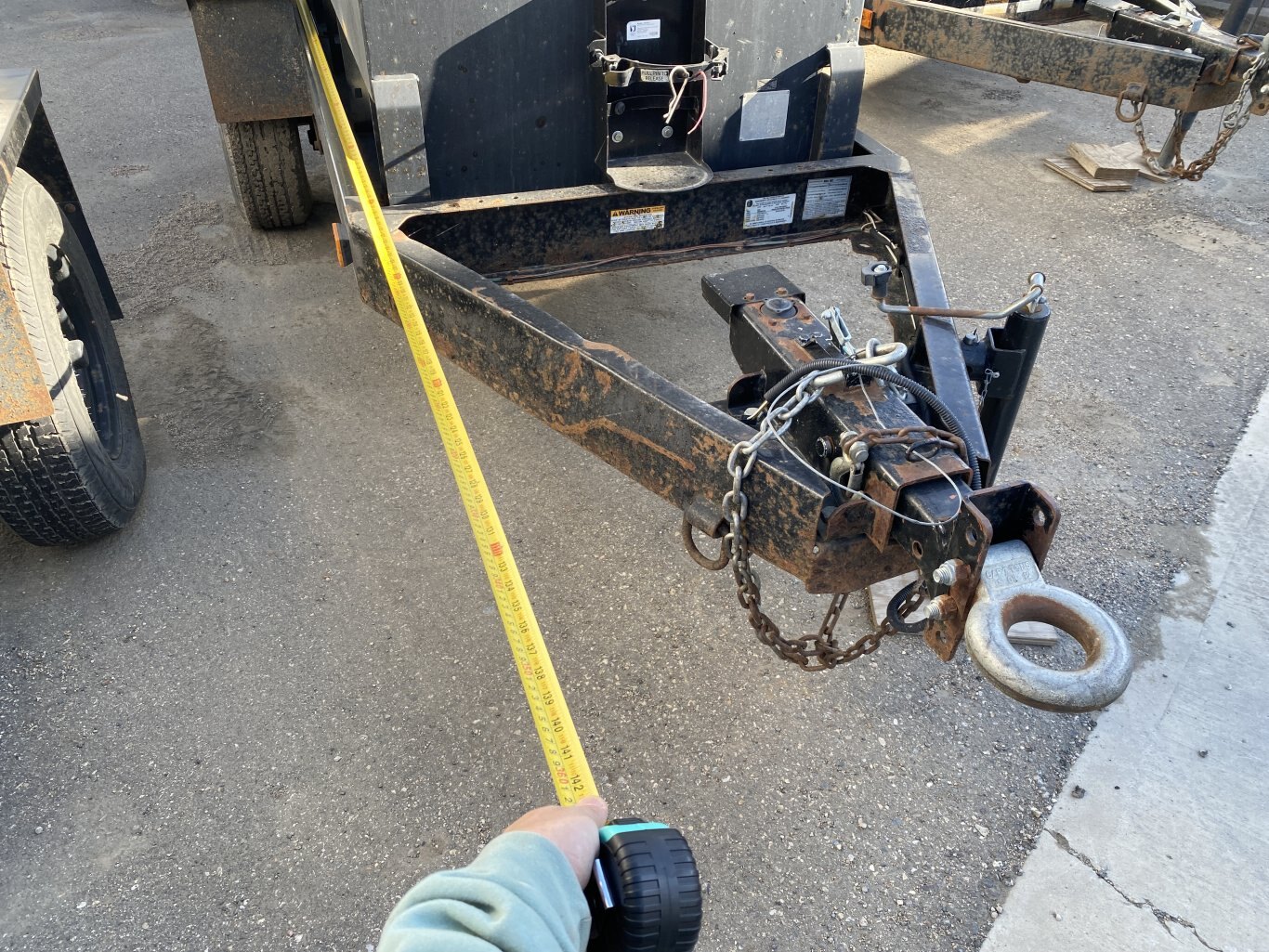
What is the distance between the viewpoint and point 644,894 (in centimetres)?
→ 124

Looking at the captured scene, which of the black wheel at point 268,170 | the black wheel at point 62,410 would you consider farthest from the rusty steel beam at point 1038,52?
the black wheel at point 62,410

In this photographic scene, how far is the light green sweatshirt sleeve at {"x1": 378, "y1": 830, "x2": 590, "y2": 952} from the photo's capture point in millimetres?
1041

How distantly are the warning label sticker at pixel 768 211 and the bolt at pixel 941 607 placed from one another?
2.02 metres

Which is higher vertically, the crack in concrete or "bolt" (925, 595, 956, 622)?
"bolt" (925, 595, 956, 622)

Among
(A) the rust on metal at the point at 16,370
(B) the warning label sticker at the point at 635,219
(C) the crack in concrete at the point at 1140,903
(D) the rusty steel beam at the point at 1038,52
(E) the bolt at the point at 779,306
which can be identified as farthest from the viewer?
(D) the rusty steel beam at the point at 1038,52

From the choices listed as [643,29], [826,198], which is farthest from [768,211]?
[643,29]

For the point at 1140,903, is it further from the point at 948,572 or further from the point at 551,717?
the point at 551,717

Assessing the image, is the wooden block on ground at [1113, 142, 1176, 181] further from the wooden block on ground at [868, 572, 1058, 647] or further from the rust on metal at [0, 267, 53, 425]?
the rust on metal at [0, 267, 53, 425]

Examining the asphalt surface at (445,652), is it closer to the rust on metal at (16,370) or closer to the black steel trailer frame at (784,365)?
the black steel trailer frame at (784,365)

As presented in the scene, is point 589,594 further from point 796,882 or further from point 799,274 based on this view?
point 799,274

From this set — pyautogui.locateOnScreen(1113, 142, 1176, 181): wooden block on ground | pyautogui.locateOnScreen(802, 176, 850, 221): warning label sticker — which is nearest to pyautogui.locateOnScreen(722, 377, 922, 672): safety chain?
pyautogui.locateOnScreen(802, 176, 850, 221): warning label sticker

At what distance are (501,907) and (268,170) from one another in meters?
4.91

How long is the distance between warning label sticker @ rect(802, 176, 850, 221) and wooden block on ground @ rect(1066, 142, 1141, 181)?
3812 mm

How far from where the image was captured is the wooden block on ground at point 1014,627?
3.09 m
